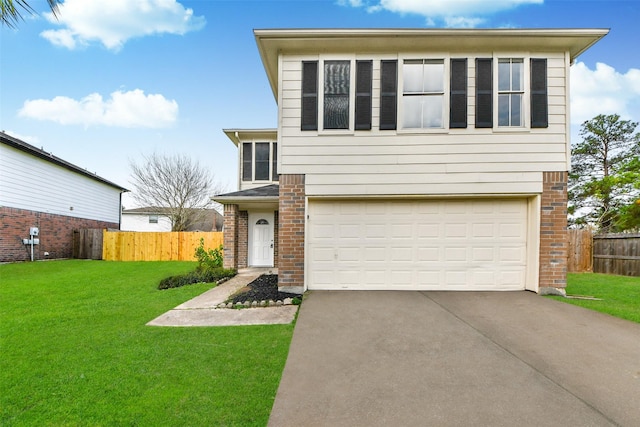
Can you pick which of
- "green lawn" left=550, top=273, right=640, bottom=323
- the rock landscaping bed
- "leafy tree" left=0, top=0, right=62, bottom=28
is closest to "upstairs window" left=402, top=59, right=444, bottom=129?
the rock landscaping bed

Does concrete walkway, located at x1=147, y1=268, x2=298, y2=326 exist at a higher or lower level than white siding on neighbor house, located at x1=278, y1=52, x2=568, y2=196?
lower

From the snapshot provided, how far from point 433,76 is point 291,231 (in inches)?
179

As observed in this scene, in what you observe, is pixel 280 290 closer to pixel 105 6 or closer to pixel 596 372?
pixel 596 372

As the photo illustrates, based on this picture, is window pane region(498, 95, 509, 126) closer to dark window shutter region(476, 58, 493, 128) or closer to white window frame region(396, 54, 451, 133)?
dark window shutter region(476, 58, 493, 128)

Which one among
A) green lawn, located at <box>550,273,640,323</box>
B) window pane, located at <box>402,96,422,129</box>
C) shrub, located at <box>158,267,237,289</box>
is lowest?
shrub, located at <box>158,267,237,289</box>

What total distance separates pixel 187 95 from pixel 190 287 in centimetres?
1182

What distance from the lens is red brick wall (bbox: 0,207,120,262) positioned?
1255 centimetres

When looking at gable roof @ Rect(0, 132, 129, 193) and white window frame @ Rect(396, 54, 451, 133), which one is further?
gable roof @ Rect(0, 132, 129, 193)

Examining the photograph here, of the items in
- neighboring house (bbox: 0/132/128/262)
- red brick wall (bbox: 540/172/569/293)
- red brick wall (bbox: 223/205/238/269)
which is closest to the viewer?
red brick wall (bbox: 540/172/569/293)

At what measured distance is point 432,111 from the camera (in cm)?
616

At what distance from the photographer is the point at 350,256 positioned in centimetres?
626

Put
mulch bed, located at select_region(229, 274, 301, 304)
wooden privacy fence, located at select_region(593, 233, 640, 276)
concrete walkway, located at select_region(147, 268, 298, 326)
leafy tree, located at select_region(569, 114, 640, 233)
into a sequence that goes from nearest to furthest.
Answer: concrete walkway, located at select_region(147, 268, 298, 326)
mulch bed, located at select_region(229, 274, 301, 304)
wooden privacy fence, located at select_region(593, 233, 640, 276)
leafy tree, located at select_region(569, 114, 640, 233)

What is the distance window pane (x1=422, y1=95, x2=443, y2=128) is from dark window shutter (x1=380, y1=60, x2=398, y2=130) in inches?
25.4

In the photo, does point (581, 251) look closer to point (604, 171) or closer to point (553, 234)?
point (553, 234)
